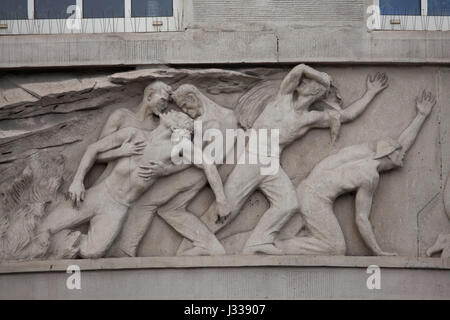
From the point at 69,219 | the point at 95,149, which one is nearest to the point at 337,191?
the point at 95,149

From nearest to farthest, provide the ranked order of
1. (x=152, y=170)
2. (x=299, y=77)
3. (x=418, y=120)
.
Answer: (x=152, y=170)
(x=299, y=77)
(x=418, y=120)

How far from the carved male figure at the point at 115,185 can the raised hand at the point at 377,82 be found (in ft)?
4.48

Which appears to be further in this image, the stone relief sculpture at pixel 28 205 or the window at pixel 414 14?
the window at pixel 414 14

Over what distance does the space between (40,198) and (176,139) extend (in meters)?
1.11

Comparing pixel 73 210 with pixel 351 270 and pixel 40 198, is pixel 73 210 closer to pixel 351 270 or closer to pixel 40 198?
pixel 40 198

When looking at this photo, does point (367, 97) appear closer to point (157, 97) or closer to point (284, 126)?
point (284, 126)

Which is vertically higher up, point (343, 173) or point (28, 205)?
point (343, 173)

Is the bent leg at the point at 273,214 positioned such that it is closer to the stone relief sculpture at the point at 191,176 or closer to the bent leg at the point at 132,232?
the stone relief sculpture at the point at 191,176

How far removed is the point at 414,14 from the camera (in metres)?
10.5

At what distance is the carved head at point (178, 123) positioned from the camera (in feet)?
33.1

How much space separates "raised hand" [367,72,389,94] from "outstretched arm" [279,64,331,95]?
33 cm

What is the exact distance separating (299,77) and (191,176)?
1.09m

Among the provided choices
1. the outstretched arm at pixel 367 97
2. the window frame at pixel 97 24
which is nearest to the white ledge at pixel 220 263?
the outstretched arm at pixel 367 97
